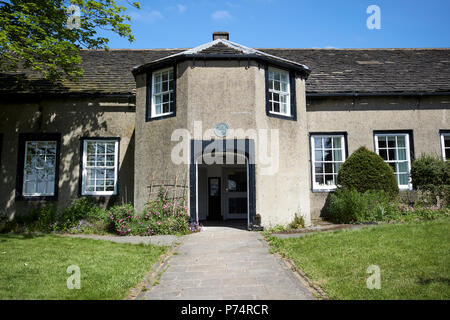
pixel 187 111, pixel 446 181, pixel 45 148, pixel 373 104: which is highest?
pixel 373 104

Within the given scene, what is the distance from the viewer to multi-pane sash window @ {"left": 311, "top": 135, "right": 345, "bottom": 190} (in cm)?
1306

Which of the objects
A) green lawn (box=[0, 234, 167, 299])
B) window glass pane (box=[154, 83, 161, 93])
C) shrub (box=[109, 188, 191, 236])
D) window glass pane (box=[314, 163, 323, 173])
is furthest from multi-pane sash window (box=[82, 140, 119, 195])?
window glass pane (box=[314, 163, 323, 173])

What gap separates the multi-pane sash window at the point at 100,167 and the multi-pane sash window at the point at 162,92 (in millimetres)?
2571

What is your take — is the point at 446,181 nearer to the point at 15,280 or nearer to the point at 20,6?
the point at 15,280

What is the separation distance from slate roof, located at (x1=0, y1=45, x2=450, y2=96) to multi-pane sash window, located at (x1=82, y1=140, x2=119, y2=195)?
2.17 m

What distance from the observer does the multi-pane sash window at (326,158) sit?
13059 millimetres

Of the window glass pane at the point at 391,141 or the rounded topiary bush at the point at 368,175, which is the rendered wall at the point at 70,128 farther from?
the window glass pane at the point at 391,141

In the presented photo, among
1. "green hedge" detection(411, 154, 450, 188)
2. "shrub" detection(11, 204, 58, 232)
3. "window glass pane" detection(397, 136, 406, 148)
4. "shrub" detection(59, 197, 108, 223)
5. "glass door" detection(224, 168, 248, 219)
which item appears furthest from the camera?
"glass door" detection(224, 168, 248, 219)

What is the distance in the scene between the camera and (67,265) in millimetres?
5922

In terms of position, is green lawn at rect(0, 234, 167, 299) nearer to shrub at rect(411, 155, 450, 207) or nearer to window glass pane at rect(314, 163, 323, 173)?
window glass pane at rect(314, 163, 323, 173)

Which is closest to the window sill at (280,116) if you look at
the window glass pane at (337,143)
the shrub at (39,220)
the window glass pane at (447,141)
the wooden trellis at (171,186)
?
the window glass pane at (337,143)
